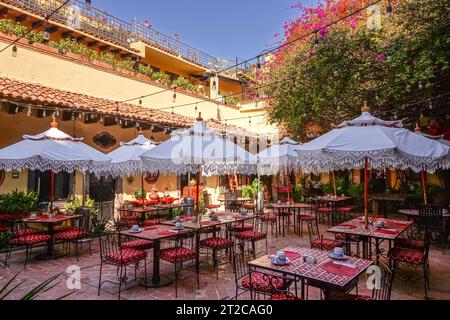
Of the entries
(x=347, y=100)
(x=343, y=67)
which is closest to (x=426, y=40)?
(x=343, y=67)

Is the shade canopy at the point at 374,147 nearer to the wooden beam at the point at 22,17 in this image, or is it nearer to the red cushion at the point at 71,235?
the red cushion at the point at 71,235

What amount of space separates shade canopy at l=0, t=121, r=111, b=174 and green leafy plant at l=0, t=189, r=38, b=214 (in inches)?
75.0

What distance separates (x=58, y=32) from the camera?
13.0 metres

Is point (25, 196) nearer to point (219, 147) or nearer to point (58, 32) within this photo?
point (219, 147)

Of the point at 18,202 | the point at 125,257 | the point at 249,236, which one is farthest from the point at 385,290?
the point at 18,202

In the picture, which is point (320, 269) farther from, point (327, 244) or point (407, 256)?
point (407, 256)

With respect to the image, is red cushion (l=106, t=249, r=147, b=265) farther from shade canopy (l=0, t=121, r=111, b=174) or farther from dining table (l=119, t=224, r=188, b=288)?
shade canopy (l=0, t=121, r=111, b=174)

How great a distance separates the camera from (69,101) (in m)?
9.33

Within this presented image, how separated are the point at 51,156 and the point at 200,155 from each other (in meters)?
3.48

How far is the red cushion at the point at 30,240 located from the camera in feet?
21.4

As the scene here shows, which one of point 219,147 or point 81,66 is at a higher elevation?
point 81,66

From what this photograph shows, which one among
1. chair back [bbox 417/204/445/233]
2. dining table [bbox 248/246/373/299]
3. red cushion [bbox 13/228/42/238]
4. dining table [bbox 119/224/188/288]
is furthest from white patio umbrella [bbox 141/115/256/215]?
chair back [bbox 417/204/445/233]

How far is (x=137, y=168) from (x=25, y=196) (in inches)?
129

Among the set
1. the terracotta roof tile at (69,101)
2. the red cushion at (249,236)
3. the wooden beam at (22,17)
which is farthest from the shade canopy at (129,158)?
the wooden beam at (22,17)
